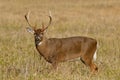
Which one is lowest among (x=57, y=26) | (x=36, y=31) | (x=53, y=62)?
(x=57, y=26)

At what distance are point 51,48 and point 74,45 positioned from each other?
0.58 m

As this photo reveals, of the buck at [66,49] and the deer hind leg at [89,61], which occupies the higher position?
the buck at [66,49]

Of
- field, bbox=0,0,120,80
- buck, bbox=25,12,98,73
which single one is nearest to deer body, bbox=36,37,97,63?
buck, bbox=25,12,98,73

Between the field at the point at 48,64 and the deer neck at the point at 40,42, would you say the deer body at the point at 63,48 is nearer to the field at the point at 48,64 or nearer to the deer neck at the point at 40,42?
the deer neck at the point at 40,42

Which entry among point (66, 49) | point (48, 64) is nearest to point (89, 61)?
point (66, 49)

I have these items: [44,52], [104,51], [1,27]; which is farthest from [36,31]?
[1,27]

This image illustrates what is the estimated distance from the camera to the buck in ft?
34.8

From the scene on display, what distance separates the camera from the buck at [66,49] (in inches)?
417

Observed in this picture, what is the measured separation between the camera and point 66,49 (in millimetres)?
10969

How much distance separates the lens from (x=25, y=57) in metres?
11.7

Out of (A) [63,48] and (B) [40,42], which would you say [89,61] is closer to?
(A) [63,48]

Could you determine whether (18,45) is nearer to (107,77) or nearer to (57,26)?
(107,77)

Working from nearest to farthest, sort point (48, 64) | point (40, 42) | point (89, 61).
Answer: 1. point (40, 42)
2. point (89, 61)
3. point (48, 64)

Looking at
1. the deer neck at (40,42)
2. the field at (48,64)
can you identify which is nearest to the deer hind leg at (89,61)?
the field at (48,64)
